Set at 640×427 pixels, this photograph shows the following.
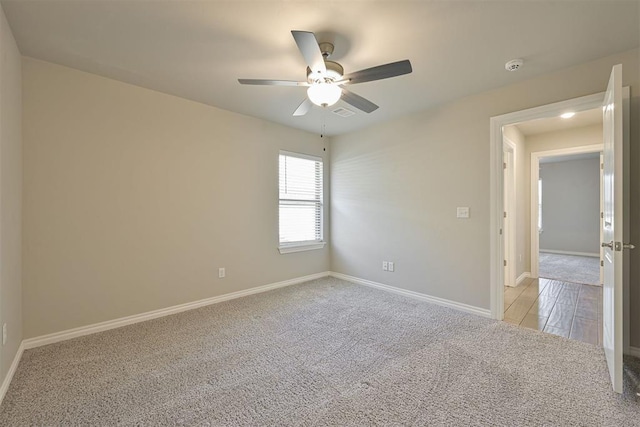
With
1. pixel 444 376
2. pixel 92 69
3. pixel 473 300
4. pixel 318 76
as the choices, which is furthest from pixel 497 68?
pixel 92 69

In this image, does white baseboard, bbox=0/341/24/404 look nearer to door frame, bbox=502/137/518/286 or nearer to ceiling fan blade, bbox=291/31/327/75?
ceiling fan blade, bbox=291/31/327/75

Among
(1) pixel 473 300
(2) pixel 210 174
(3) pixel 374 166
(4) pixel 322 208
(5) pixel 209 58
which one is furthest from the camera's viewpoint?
(4) pixel 322 208

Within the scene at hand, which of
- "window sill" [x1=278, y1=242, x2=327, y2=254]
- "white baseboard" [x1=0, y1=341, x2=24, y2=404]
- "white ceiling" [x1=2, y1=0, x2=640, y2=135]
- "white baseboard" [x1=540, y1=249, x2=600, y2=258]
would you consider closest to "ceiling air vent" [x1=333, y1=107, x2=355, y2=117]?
"white ceiling" [x1=2, y1=0, x2=640, y2=135]

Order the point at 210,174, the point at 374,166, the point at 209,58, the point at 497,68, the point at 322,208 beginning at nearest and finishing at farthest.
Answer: the point at 209,58
the point at 497,68
the point at 210,174
the point at 374,166
the point at 322,208

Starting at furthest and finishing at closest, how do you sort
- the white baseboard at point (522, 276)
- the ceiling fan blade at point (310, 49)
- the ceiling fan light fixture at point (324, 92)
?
the white baseboard at point (522, 276), the ceiling fan light fixture at point (324, 92), the ceiling fan blade at point (310, 49)

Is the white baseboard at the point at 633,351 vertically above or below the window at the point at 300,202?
below

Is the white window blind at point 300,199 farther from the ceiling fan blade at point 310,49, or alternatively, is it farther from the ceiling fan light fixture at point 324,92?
the ceiling fan blade at point 310,49

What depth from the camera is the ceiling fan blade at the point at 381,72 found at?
5.75 feet

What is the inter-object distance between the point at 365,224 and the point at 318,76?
8.73 feet

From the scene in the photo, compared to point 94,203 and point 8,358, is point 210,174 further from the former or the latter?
point 8,358

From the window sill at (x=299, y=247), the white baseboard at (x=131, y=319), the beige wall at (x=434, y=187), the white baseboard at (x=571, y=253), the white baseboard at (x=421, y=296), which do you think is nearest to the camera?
the white baseboard at (x=131, y=319)

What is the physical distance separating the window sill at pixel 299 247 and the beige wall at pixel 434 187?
0.39 metres

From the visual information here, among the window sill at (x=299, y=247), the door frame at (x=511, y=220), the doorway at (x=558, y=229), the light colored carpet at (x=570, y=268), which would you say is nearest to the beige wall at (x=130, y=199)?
the window sill at (x=299, y=247)

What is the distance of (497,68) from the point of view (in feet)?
8.16
